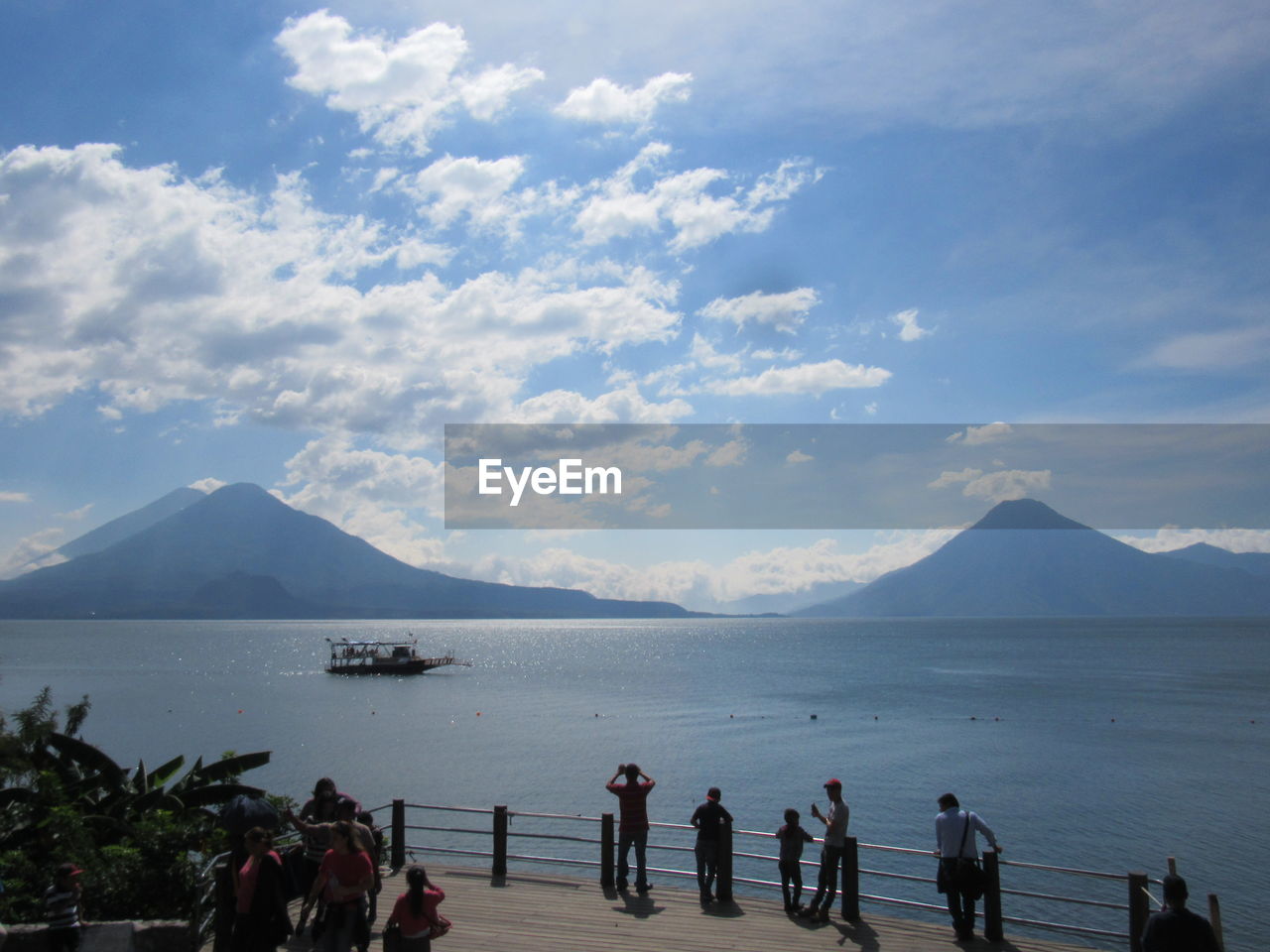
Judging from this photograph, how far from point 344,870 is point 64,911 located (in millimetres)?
3119

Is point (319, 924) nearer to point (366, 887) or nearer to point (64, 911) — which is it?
point (366, 887)

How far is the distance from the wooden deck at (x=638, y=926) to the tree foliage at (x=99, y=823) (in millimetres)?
2379

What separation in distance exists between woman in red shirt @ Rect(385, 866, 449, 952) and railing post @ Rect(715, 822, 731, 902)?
480 cm

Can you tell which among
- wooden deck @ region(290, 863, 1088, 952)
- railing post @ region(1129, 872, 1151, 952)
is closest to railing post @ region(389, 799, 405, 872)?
wooden deck @ region(290, 863, 1088, 952)

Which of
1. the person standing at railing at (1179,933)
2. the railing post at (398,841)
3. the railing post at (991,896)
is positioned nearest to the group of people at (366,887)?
the person standing at railing at (1179,933)

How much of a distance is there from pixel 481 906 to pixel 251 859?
3.90 m

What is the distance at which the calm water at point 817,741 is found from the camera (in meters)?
33.1

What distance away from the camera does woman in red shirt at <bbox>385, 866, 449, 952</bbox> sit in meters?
7.70

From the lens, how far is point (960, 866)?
10.5m

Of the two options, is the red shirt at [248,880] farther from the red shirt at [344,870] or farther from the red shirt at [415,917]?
the red shirt at [415,917]

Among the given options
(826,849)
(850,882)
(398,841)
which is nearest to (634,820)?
(826,849)

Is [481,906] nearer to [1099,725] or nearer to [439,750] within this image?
[439,750]

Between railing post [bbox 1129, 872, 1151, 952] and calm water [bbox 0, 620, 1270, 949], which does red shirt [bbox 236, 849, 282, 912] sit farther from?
calm water [bbox 0, 620, 1270, 949]

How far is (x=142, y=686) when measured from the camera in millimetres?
99938
